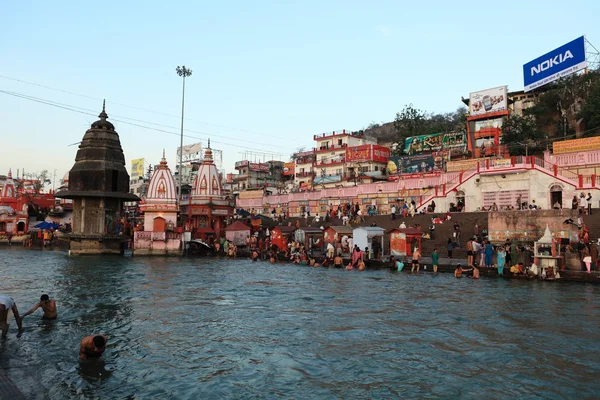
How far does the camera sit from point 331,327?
1234cm

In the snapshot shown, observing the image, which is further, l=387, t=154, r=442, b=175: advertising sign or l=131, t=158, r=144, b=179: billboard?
l=131, t=158, r=144, b=179: billboard

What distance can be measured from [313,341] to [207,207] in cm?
3337

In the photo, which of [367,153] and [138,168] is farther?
[138,168]

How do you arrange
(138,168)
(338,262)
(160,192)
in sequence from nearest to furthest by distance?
(338,262) → (160,192) → (138,168)

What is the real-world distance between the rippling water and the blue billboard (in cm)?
3103

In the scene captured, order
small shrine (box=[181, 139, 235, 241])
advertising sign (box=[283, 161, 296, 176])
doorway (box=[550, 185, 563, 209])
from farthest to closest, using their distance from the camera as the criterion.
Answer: advertising sign (box=[283, 161, 296, 176]) → small shrine (box=[181, 139, 235, 241]) → doorway (box=[550, 185, 563, 209])

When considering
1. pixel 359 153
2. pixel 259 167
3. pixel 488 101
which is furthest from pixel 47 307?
pixel 259 167

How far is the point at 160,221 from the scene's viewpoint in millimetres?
39250

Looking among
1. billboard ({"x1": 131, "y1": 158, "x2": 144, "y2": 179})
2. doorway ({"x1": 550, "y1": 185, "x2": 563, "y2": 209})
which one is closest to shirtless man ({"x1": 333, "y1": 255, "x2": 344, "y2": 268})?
doorway ({"x1": 550, "y1": 185, "x2": 563, "y2": 209})

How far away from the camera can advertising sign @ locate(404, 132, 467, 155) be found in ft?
175

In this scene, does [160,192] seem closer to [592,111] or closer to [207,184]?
[207,184]

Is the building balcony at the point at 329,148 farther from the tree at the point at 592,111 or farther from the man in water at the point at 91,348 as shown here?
the man in water at the point at 91,348

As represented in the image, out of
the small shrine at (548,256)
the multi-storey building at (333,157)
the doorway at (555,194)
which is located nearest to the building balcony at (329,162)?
the multi-storey building at (333,157)

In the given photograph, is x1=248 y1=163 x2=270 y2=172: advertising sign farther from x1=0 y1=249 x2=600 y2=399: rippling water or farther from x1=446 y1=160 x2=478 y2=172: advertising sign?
x1=0 y1=249 x2=600 y2=399: rippling water
